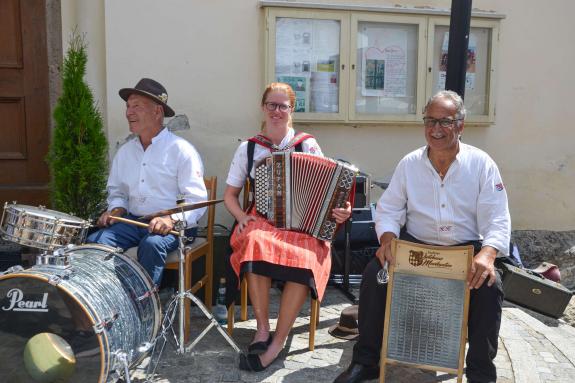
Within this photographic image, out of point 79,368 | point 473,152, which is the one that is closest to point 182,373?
point 79,368

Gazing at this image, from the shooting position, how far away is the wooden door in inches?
189

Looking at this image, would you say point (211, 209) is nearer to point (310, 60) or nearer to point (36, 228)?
point (36, 228)

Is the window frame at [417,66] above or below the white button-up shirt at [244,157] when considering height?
above

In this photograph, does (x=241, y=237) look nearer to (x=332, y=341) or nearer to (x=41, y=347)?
(x=332, y=341)

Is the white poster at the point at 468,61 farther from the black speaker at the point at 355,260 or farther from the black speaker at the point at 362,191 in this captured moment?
the black speaker at the point at 355,260

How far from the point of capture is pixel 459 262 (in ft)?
9.68

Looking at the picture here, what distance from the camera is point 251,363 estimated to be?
131 inches

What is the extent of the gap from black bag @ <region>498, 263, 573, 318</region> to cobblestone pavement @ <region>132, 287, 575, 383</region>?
0.36 meters

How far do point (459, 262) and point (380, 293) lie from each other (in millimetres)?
479

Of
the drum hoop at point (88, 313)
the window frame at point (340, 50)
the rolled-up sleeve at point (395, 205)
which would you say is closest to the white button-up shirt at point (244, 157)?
the rolled-up sleeve at point (395, 205)

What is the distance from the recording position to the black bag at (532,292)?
3340mm

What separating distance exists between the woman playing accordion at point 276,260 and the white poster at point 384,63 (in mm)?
1550

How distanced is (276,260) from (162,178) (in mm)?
1064

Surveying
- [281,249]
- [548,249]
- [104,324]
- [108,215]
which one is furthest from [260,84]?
[548,249]
